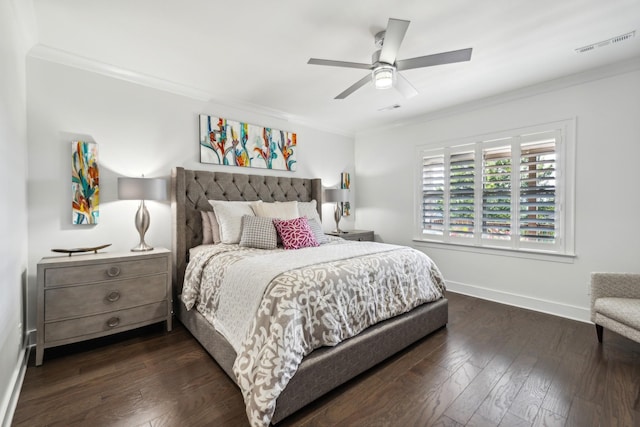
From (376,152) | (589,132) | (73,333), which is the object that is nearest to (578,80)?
(589,132)

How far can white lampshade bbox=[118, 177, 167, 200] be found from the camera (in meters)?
2.62

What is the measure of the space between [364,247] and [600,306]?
199 centimetres

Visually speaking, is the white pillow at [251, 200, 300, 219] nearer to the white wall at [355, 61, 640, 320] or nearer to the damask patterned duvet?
the damask patterned duvet

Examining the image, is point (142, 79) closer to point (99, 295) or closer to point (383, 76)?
point (99, 295)

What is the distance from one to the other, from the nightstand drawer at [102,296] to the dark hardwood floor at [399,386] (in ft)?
1.18

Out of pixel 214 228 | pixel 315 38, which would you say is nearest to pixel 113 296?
pixel 214 228

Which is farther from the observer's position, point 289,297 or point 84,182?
point 84,182

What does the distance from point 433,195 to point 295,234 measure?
2.33m

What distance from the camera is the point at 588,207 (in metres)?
2.97

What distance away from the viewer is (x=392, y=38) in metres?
1.89

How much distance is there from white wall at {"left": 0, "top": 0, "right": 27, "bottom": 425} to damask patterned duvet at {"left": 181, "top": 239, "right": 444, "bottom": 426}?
109 centimetres

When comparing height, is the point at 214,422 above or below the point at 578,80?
below

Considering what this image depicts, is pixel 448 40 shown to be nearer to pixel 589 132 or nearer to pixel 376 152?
pixel 589 132

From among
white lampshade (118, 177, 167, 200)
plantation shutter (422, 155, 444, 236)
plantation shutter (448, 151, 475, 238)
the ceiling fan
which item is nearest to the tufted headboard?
white lampshade (118, 177, 167, 200)
